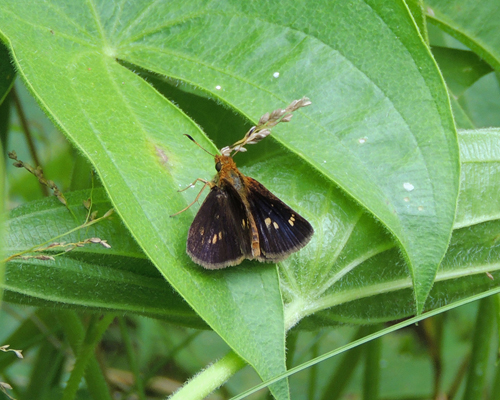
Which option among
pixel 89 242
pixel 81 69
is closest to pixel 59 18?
pixel 81 69

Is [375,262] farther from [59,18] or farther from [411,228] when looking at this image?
[59,18]

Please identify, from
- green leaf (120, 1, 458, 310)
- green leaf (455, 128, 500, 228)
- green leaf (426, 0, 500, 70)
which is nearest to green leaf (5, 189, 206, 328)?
green leaf (120, 1, 458, 310)

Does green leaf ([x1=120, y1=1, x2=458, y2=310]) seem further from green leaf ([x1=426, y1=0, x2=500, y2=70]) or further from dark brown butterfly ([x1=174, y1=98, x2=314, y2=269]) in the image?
green leaf ([x1=426, y1=0, x2=500, y2=70])

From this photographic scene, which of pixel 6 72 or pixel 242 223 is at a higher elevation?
pixel 6 72

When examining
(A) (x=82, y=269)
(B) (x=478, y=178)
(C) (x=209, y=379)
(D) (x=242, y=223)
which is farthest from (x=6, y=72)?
(B) (x=478, y=178)

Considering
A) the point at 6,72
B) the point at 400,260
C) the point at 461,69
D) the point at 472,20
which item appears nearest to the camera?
the point at 400,260

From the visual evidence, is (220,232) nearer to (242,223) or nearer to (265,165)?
(242,223)
